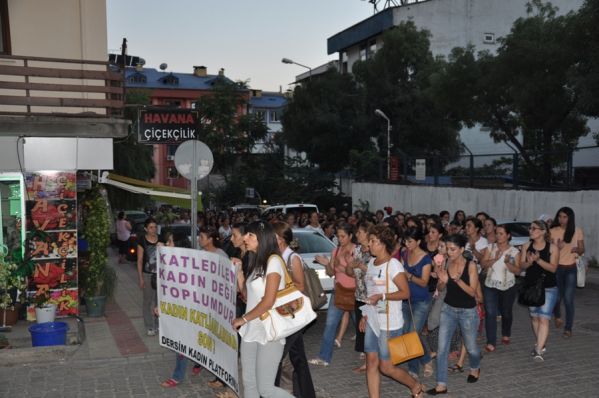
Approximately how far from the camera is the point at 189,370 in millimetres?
8375

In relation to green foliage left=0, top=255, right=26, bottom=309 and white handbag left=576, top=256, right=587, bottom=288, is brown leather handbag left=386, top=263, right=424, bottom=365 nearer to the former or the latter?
white handbag left=576, top=256, right=587, bottom=288

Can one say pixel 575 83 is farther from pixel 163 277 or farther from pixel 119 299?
pixel 163 277

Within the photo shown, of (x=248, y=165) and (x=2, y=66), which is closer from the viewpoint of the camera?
(x=2, y=66)

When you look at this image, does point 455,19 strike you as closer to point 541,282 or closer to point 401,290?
point 541,282

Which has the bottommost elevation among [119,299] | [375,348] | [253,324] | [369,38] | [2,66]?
[119,299]

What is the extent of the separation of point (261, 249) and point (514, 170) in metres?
18.1

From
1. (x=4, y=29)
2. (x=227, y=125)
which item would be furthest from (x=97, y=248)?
(x=227, y=125)

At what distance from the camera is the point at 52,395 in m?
7.52

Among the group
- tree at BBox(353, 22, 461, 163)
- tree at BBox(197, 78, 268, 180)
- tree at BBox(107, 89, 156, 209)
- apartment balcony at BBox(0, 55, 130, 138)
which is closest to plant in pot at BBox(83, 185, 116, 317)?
apartment balcony at BBox(0, 55, 130, 138)

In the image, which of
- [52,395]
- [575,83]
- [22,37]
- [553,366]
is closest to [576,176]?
[575,83]

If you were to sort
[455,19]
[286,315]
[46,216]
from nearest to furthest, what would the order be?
1. [286,315]
2. [46,216]
3. [455,19]

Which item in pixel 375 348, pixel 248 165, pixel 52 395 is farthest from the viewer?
pixel 248 165

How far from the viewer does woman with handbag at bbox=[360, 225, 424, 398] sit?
6430 millimetres

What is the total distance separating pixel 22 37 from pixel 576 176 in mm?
15055
